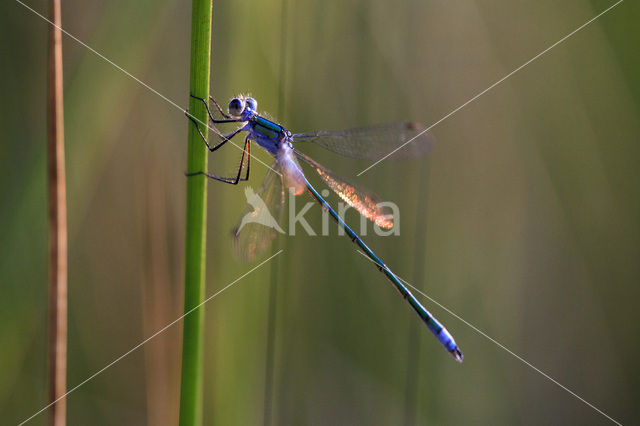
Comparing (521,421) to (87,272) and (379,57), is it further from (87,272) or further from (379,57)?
(87,272)

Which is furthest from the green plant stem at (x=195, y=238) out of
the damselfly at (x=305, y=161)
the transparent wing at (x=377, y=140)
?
the transparent wing at (x=377, y=140)

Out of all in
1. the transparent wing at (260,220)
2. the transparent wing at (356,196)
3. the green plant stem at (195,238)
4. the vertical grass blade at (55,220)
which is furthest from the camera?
the transparent wing at (356,196)

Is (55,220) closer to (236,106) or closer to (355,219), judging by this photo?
(236,106)

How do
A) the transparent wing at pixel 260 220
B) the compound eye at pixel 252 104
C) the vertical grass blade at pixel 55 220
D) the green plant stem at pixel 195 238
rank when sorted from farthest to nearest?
1. the compound eye at pixel 252 104
2. the transparent wing at pixel 260 220
3. the vertical grass blade at pixel 55 220
4. the green plant stem at pixel 195 238

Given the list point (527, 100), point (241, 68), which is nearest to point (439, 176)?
point (527, 100)

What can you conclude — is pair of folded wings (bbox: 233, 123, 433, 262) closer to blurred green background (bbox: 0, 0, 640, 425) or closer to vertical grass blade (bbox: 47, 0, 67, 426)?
blurred green background (bbox: 0, 0, 640, 425)

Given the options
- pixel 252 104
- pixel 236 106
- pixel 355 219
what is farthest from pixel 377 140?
pixel 236 106

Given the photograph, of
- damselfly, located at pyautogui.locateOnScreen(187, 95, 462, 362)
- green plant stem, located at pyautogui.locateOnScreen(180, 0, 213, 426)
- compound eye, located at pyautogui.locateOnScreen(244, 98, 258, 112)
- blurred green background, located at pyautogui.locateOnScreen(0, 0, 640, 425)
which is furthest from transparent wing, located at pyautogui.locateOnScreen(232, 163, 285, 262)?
green plant stem, located at pyautogui.locateOnScreen(180, 0, 213, 426)

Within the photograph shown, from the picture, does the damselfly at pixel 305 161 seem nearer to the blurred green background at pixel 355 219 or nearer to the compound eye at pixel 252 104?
the compound eye at pixel 252 104
